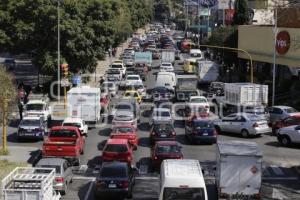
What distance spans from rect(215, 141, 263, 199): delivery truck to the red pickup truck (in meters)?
9.76

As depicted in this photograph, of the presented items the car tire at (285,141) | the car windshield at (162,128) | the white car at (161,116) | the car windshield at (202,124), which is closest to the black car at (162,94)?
the white car at (161,116)

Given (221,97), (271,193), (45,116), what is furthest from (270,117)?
(271,193)

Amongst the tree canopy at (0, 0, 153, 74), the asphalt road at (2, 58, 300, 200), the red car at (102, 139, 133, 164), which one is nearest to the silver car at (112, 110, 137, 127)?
the asphalt road at (2, 58, 300, 200)

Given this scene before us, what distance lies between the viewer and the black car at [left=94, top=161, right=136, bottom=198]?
26.7 meters

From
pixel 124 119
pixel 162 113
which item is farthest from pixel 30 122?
pixel 162 113

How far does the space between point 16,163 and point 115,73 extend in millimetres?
40427

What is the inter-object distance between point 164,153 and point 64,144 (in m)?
5.11

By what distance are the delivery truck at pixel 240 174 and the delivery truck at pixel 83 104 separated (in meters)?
20.2

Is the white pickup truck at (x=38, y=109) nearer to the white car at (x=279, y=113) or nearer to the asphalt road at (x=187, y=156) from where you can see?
the asphalt road at (x=187, y=156)

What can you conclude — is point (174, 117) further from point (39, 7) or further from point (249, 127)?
point (39, 7)

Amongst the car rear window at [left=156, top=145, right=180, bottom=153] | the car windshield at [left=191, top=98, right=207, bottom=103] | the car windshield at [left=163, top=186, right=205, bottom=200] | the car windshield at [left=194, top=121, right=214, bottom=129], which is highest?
the car windshield at [left=191, top=98, right=207, bottom=103]

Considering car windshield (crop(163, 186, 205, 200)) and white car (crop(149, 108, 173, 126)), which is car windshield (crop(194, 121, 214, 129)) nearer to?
white car (crop(149, 108, 173, 126))

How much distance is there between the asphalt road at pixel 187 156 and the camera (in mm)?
29031

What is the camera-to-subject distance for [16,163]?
3388 cm
